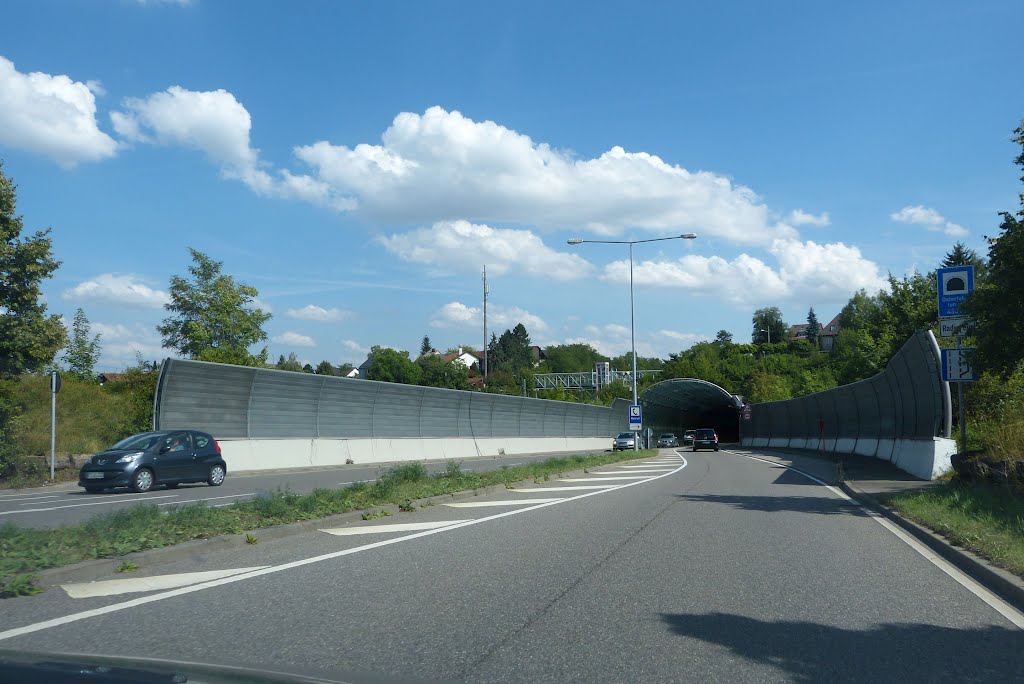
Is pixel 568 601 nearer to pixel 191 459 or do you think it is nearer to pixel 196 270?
pixel 191 459

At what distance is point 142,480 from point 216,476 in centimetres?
276

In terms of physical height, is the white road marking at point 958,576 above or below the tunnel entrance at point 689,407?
below

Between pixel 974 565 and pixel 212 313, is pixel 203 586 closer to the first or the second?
pixel 974 565

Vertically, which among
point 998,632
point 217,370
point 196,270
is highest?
point 196,270

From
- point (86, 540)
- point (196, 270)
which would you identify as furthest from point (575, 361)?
point (86, 540)

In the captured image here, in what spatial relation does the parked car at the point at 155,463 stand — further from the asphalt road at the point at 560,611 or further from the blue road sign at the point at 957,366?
the blue road sign at the point at 957,366

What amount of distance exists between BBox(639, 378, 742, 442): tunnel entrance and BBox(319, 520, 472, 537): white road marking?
180 ft

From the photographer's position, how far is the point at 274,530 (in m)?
10.9

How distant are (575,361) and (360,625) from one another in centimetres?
19411

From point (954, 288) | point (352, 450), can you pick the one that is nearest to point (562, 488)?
point (954, 288)

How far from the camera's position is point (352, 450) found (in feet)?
111

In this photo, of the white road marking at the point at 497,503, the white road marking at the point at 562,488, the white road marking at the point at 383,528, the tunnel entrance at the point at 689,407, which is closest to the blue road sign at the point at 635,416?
the white road marking at the point at 562,488

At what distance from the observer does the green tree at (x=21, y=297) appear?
23.8 metres

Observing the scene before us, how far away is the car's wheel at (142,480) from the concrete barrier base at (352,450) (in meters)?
6.64
